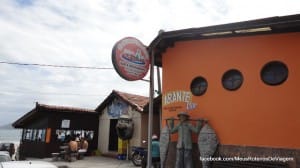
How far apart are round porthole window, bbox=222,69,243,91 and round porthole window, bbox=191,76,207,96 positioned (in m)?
0.68

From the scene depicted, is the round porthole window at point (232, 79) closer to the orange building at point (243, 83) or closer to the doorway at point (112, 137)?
the orange building at point (243, 83)

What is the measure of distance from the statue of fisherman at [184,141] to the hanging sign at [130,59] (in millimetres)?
1911

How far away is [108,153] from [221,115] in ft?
43.3

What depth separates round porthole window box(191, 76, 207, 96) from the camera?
9293mm

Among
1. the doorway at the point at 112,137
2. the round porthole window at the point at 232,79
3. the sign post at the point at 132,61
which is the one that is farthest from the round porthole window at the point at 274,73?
the doorway at the point at 112,137

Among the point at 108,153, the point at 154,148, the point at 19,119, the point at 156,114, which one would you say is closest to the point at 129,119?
the point at 156,114

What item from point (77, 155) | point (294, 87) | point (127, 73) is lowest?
point (77, 155)

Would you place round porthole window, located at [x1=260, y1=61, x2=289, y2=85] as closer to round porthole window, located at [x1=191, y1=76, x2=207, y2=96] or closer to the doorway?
round porthole window, located at [x1=191, y1=76, x2=207, y2=96]

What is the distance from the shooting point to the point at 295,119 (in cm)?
736

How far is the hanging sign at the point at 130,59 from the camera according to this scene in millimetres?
8672

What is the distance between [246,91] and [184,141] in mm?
2448

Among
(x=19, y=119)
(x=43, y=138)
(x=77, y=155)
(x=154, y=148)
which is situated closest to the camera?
(x=154, y=148)

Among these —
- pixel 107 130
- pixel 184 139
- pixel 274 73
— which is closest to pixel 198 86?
pixel 184 139

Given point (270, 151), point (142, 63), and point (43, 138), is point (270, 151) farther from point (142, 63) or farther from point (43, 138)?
point (43, 138)
